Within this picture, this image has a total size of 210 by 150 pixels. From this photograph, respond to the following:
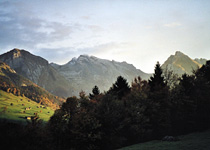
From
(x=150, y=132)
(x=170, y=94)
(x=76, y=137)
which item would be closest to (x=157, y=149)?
(x=150, y=132)

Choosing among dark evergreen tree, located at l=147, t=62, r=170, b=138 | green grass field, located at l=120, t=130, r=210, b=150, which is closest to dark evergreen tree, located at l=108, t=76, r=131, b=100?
dark evergreen tree, located at l=147, t=62, r=170, b=138

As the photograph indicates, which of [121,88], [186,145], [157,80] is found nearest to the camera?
[186,145]

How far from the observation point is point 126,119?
44969 millimetres

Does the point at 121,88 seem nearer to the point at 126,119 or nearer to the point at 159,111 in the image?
the point at 126,119

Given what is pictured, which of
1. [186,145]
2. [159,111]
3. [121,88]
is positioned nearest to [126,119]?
[159,111]

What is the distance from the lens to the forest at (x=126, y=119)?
133 ft

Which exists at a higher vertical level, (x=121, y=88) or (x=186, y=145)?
(x=121, y=88)

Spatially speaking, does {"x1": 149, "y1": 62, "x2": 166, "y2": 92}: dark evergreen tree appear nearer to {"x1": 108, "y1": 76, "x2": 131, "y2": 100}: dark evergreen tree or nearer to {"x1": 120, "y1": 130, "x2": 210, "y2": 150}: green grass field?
{"x1": 108, "y1": 76, "x2": 131, "y2": 100}: dark evergreen tree

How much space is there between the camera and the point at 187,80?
5509 centimetres

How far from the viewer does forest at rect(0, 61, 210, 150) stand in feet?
Answer: 133

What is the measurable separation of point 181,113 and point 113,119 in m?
22.5

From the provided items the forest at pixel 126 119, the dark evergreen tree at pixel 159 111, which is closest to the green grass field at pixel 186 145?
the forest at pixel 126 119

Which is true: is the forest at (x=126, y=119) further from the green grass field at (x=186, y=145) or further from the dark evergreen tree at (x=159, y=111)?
the green grass field at (x=186, y=145)

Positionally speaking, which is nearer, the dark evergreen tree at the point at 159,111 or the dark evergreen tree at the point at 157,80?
the dark evergreen tree at the point at 159,111
